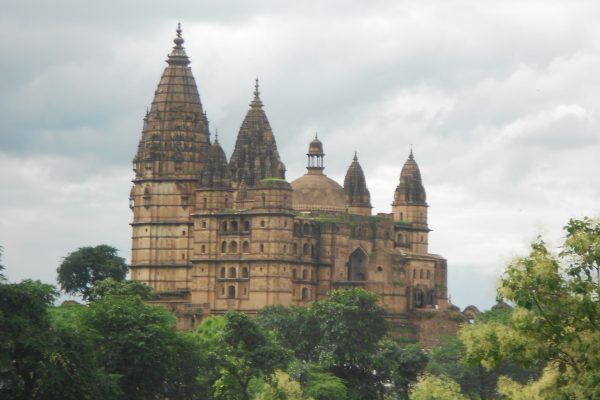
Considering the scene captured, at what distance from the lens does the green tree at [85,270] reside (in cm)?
11894

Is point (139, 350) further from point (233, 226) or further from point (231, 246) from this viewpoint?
point (233, 226)

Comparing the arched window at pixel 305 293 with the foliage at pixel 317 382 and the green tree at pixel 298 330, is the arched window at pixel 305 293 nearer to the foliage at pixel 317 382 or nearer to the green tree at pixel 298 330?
the green tree at pixel 298 330

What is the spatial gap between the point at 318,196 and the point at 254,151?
5366mm

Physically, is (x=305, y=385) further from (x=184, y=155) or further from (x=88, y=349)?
(x=184, y=155)

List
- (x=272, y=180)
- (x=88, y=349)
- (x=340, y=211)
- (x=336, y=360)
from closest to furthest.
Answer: (x=88, y=349) → (x=336, y=360) → (x=272, y=180) → (x=340, y=211)

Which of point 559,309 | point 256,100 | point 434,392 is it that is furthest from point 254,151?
point 559,309

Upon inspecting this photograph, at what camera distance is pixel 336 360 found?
9375 cm

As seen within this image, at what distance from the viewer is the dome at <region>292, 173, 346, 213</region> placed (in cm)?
11906

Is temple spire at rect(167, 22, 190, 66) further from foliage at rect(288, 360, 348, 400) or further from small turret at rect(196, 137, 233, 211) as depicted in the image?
foliage at rect(288, 360, 348, 400)

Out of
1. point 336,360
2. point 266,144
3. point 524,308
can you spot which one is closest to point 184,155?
point 266,144

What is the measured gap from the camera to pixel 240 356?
81188mm

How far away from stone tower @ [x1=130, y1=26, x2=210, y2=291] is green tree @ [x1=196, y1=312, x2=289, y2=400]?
1366 inches

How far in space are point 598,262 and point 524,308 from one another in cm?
211

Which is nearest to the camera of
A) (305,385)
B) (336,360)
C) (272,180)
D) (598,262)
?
(598,262)
